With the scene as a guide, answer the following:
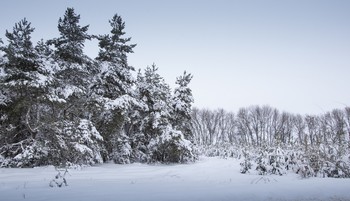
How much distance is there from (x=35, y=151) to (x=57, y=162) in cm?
96

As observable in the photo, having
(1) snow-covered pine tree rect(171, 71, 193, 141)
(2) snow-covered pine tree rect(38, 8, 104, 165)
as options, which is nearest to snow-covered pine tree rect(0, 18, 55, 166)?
(2) snow-covered pine tree rect(38, 8, 104, 165)

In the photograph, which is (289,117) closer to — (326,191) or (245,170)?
(245,170)

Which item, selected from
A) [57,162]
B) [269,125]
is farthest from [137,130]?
[269,125]

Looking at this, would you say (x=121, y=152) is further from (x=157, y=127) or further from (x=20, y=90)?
(x=20, y=90)

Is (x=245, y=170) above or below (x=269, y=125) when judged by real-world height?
below

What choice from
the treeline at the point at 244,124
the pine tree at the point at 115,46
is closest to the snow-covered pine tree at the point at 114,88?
the pine tree at the point at 115,46

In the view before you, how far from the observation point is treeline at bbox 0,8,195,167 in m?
9.70

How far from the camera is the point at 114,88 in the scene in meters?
13.3

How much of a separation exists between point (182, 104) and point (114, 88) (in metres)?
4.59

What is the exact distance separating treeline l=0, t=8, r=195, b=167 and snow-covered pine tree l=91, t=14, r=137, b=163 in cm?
5

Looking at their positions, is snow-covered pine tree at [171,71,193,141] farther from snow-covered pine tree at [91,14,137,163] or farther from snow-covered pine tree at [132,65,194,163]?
snow-covered pine tree at [91,14,137,163]

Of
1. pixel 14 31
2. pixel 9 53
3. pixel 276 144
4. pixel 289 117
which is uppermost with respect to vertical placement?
pixel 289 117

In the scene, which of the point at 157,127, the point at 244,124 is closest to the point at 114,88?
the point at 157,127

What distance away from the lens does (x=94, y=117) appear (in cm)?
1314
